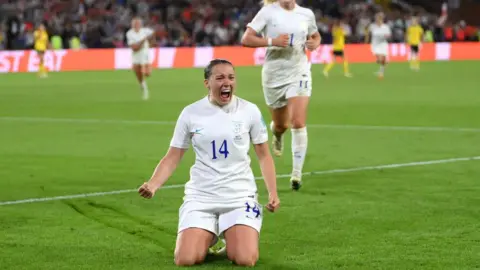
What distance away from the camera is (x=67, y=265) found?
7.51 metres

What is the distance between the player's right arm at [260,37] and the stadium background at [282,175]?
66.0 inches

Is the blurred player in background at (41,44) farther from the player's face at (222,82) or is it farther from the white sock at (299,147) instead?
the player's face at (222,82)

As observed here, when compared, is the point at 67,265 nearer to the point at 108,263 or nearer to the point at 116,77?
the point at 108,263

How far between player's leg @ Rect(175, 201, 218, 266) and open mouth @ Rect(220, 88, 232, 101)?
82cm

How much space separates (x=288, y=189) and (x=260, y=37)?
191cm

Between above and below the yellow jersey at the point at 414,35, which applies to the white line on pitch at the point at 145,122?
above

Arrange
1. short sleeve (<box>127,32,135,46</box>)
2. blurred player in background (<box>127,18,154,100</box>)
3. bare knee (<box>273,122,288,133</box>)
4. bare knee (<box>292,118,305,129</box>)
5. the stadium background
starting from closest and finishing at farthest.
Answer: the stadium background, bare knee (<box>292,118,305,129</box>), bare knee (<box>273,122,288,133</box>), blurred player in background (<box>127,18,154,100</box>), short sleeve (<box>127,32,135,46</box>)

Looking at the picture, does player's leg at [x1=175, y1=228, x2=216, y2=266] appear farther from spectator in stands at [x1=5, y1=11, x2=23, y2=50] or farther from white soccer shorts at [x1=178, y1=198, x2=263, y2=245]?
spectator in stands at [x1=5, y1=11, x2=23, y2=50]

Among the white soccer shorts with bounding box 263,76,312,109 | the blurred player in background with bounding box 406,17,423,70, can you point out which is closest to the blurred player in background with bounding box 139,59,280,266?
the white soccer shorts with bounding box 263,76,312,109

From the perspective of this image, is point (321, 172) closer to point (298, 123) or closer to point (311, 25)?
point (298, 123)

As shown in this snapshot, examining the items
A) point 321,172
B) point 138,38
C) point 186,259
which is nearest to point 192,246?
point 186,259

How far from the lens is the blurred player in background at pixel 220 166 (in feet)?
24.9

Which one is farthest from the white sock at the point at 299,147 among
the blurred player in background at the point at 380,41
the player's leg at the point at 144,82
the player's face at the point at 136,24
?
the blurred player in background at the point at 380,41

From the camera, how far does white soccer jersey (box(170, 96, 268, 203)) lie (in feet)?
25.3
